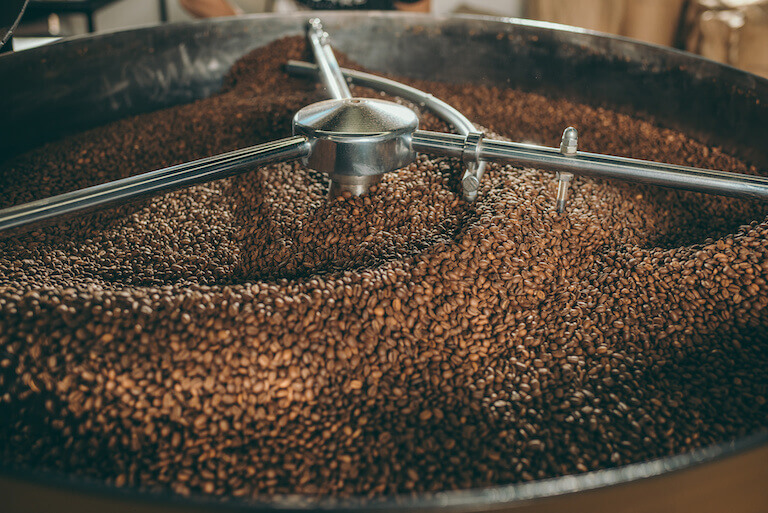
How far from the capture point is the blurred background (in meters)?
2.85

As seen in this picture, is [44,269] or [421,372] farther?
[44,269]

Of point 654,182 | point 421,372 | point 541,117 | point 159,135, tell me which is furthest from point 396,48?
point 421,372

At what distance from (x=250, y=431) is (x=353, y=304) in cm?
25

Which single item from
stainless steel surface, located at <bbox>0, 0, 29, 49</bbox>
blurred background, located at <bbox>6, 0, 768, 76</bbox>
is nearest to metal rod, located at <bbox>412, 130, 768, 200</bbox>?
stainless steel surface, located at <bbox>0, 0, 29, 49</bbox>

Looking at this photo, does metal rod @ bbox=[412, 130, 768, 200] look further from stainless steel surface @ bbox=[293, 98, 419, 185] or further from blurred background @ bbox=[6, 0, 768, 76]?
blurred background @ bbox=[6, 0, 768, 76]

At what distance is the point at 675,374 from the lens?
94 cm

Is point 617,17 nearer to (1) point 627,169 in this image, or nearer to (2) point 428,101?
(2) point 428,101

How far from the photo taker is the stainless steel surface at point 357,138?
1135 mm

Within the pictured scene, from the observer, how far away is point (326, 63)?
1671 mm

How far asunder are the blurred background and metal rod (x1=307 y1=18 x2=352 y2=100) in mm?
864

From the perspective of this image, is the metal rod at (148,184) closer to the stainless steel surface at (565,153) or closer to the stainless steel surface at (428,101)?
the stainless steel surface at (428,101)

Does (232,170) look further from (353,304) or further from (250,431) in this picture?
(250,431)

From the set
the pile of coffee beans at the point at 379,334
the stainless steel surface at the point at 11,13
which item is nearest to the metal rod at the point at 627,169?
the pile of coffee beans at the point at 379,334

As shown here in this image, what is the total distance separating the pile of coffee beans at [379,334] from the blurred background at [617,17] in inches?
49.0
